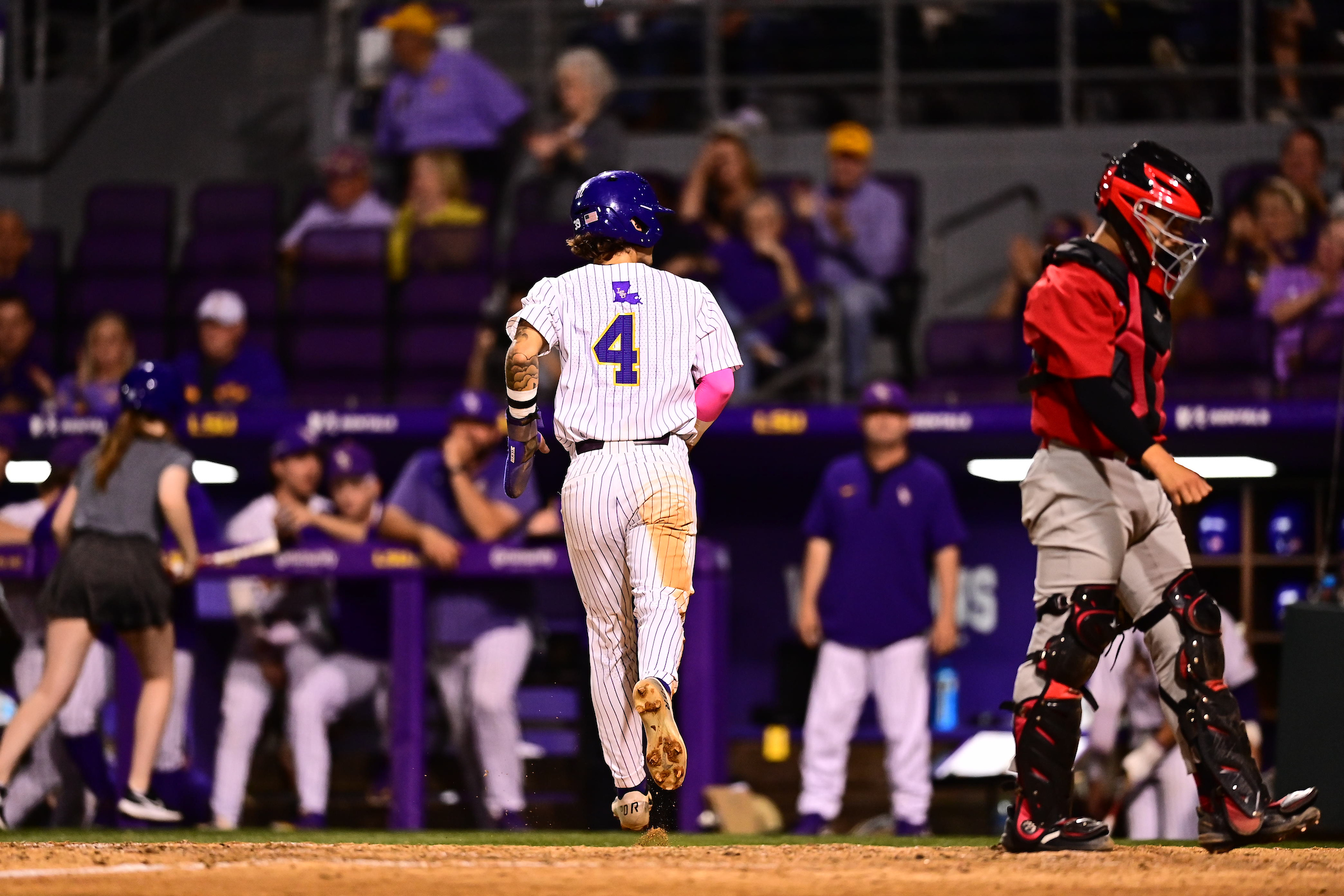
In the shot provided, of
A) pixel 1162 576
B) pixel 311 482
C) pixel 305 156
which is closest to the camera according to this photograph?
pixel 1162 576

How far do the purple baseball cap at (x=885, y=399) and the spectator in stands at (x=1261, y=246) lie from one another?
86.8 inches

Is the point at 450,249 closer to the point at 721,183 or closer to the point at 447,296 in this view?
the point at 447,296

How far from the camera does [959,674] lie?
10.0 meters

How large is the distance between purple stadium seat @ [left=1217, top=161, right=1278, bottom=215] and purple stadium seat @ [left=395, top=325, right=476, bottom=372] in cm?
421

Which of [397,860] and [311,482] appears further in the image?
[311,482]

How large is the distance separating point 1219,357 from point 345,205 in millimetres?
5154

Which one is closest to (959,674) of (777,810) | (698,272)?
(777,810)

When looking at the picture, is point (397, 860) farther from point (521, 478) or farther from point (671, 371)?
point (671, 371)

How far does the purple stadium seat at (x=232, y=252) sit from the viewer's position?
1085 cm

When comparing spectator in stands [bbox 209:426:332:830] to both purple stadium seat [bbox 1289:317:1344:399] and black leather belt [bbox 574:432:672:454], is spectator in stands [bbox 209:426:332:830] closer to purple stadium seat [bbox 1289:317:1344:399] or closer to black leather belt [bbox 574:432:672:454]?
black leather belt [bbox 574:432:672:454]

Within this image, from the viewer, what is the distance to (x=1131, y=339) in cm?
466

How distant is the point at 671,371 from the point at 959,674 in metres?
5.64

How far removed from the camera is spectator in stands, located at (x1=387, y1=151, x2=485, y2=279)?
426 inches

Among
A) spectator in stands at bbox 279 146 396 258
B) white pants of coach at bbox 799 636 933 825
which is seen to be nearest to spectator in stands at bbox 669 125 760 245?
spectator in stands at bbox 279 146 396 258
